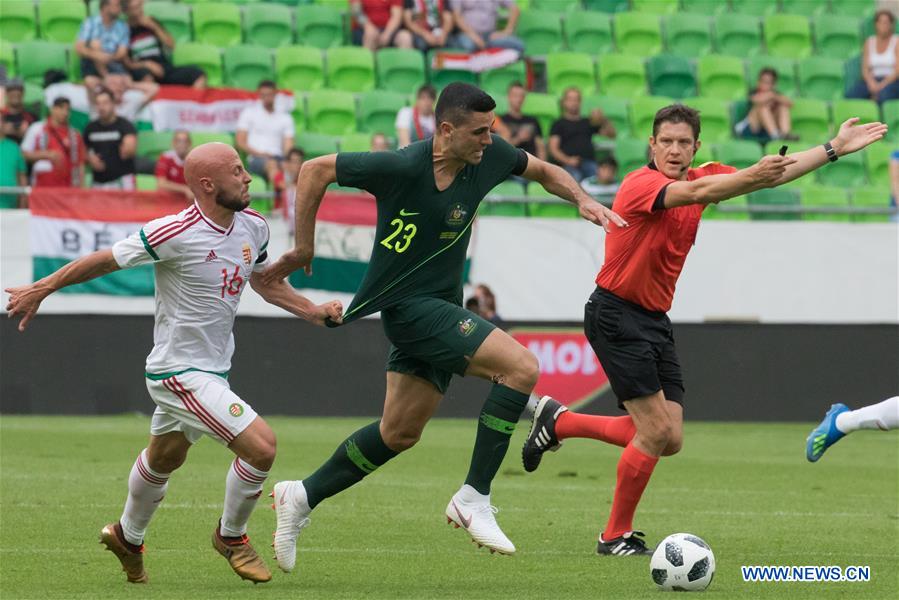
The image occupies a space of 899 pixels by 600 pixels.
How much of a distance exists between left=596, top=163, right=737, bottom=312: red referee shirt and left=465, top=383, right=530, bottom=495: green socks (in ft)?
3.79

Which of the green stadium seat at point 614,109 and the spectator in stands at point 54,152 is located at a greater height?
the green stadium seat at point 614,109

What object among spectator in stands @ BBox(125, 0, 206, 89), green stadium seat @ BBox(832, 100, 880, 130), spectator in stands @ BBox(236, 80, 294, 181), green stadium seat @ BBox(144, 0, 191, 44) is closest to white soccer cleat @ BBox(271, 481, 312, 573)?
spectator in stands @ BBox(236, 80, 294, 181)

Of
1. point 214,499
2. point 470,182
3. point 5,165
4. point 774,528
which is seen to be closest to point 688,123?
point 470,182

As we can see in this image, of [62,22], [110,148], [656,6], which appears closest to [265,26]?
[62,22]

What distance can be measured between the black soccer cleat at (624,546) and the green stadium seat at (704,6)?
16886 mm

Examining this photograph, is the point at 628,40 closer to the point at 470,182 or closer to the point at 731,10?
the point at 731,10

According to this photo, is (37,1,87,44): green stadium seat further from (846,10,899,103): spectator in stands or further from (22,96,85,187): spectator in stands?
(846,10,899,103): spectator in stands

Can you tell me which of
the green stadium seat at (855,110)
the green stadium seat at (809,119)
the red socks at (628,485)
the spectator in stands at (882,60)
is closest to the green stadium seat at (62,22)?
the green stadium seat at (809,119)

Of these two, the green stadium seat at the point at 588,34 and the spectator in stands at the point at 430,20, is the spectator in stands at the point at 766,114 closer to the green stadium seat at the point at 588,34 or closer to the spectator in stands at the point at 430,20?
the green stadium seat at the point at 588,34

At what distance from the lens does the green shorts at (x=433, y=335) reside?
741 cm

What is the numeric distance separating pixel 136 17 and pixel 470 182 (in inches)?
481

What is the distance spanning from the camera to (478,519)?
741 cm

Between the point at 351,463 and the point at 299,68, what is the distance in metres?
13.5

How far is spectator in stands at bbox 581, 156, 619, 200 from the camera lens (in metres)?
18.0
